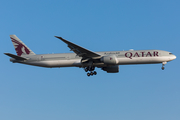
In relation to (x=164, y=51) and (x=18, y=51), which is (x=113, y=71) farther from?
(x=18, y=51)

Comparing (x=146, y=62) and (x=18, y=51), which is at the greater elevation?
(x=18, y=51)

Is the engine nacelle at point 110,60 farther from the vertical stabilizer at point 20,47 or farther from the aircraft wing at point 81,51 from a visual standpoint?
the vertical stabilizer at point 20,47

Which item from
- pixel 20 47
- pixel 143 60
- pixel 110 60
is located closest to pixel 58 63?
pixel 20 47

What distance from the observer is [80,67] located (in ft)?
156

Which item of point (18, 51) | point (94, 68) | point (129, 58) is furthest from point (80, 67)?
point (18, 51)

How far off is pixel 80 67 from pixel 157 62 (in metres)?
12.3

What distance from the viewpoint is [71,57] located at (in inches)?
1842

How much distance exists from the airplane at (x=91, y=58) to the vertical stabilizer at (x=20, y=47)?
0.74 meters

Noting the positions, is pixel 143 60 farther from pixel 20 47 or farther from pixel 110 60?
pixel 20 47

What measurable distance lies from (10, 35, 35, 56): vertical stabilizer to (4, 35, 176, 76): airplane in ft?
2.43

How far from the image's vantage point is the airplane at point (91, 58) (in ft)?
145

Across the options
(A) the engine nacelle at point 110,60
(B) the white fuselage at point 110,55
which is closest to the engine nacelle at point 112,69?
(B) the white fuselage at point 110,55

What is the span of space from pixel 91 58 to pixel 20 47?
13569mm

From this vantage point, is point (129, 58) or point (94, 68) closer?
point (129, 58)
